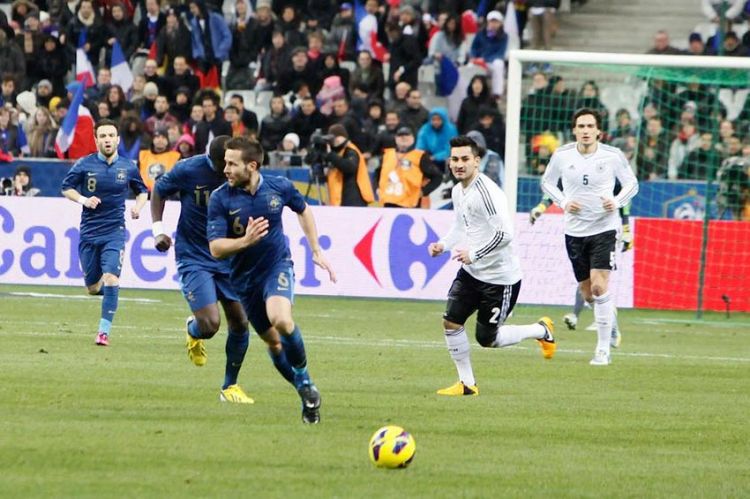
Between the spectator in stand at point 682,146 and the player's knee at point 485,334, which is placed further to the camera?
the spectator in stand at point 682,146

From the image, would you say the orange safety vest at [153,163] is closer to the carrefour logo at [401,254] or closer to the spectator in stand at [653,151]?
the carrefour logo at [401,254]

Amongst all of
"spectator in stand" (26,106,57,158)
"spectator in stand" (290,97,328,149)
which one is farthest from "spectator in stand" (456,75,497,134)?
"spectator in stand" (26,106,57,158)

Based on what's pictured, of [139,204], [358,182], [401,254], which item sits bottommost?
[401,254]

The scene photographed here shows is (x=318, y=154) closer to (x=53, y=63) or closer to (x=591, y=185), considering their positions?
(x=53, y=63)

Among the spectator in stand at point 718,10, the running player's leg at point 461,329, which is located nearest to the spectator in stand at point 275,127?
the spectator in stand at point 718,10

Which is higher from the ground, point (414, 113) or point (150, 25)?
point (150, 25)

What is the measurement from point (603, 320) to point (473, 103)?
1128cm

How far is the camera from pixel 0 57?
31.3 m

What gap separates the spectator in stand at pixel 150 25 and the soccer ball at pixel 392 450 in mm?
22588

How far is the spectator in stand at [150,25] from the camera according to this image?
31.3 meters

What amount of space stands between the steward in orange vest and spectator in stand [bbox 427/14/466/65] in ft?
14.0

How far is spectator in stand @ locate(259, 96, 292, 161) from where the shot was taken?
1084 inches

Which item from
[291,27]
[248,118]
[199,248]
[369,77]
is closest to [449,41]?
[369,77]

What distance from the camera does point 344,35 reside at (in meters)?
30.0
